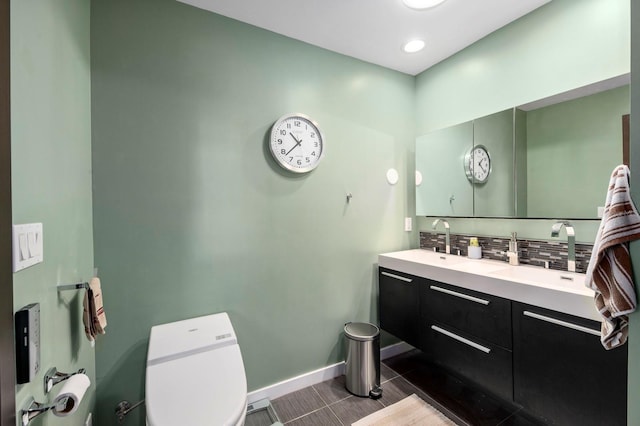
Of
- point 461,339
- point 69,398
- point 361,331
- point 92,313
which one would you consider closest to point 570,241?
point 461,339

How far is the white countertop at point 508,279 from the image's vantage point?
1188 millimetres

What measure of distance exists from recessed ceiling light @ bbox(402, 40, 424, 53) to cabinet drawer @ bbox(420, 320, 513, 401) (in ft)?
6.64

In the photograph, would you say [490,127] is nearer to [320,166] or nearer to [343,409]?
[320,166]

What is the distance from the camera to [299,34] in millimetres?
1895

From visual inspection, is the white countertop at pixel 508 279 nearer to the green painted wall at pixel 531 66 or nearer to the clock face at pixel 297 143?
the green painted wall at pixel 531 66

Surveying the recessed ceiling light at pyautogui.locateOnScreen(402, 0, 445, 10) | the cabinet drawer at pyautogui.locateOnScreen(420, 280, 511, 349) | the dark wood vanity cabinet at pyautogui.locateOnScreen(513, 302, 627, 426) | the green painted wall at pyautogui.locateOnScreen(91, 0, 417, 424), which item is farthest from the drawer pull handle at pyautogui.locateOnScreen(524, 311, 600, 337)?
the recessed ceiling light at pyautogui.locateOnScreen(402, 0, 445, 10)

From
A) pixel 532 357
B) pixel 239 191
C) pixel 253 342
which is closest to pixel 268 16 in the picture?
pixel 239 191

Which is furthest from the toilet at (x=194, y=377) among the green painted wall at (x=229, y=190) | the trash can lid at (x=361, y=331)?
the trash can lid at (x=361, y=331)

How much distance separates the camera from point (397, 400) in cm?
181

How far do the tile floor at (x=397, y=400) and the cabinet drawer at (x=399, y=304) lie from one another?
0.32 meters

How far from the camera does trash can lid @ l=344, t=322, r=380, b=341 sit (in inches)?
74.6

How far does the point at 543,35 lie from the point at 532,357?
1.88 meters

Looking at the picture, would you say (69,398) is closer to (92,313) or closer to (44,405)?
(44,405)

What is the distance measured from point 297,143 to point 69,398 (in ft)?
5.35
